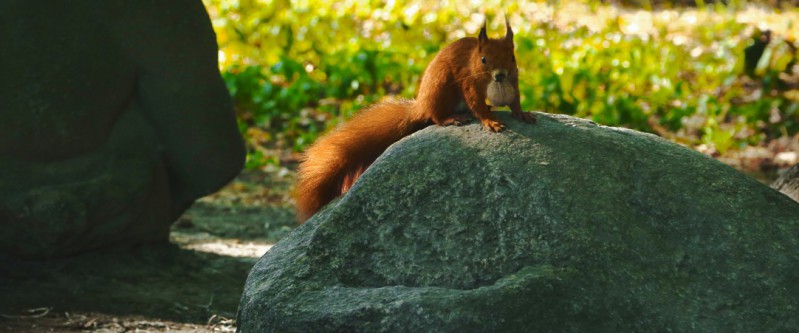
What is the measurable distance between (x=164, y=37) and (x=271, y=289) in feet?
7.94

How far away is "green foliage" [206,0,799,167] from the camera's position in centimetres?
810

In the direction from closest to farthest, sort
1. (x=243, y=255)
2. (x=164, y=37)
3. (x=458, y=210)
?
1. (x=458, y=210)
2. (x=164, y=37)
3. (x=243, y=255)

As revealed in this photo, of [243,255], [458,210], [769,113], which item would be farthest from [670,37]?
[458,210]

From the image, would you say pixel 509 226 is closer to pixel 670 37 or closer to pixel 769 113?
pixel 769 113

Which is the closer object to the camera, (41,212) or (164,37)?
(41,212)


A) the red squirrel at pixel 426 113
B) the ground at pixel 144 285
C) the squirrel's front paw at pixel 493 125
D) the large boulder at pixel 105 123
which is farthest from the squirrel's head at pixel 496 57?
the large boulder at pixel 105 123

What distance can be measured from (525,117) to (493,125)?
143 mm

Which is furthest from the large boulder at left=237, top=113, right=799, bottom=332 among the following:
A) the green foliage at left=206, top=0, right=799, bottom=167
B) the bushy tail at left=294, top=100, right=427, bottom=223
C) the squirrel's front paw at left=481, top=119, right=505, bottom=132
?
the green foliage at left=206, top=0, right=799, bottom=167

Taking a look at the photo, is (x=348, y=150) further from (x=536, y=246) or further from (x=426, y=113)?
(x=536, y=246)

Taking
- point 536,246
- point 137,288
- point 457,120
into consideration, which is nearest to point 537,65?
point 137,288

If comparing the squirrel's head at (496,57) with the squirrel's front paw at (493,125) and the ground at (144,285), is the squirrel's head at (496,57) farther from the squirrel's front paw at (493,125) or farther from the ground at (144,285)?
the ground at (144,285)

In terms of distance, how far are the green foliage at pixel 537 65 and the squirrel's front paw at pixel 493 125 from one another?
472 cm

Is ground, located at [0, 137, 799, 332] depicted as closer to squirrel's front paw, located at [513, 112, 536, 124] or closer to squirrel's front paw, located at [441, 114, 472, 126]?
squirrel's front paw, located at [441, 114, 472, 126]

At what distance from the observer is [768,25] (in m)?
10.1
